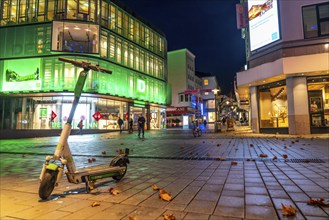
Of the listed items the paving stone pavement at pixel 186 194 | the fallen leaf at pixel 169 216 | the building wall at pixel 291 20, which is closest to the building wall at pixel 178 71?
the building wall at pixel 291 20

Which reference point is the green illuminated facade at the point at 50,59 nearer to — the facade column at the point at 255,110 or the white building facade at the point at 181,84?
the facade column at the point at 255,110

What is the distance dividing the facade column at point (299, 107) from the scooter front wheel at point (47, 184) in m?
19.6

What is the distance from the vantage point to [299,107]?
63.5 ft

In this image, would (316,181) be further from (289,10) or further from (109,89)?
(109,89)

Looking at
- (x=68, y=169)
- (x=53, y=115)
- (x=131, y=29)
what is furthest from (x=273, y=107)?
(x=131, y=29)

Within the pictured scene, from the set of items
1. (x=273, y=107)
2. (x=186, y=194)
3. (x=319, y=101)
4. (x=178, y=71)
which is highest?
(x=178, y=71)

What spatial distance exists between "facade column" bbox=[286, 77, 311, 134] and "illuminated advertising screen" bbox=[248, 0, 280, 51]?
406cm

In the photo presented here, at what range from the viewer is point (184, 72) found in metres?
68.6

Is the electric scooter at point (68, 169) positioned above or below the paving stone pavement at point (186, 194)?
above

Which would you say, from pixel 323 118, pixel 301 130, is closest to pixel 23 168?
pixel 301 130

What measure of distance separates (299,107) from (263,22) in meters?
8.31

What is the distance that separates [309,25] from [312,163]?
1704 cm

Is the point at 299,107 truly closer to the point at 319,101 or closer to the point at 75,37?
the point at 319,101

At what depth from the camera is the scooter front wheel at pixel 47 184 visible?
369 cm
